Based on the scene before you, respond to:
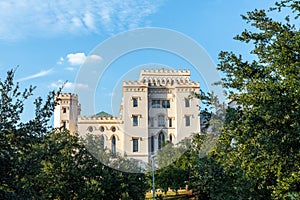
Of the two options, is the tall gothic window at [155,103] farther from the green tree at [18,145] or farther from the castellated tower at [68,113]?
the green tree at [18,145]

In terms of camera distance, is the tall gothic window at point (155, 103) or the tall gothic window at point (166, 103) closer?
the tall gothic window at point (166, 103)

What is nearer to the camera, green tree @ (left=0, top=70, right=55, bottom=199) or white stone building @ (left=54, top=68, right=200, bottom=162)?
green tree @ (left=0, top=70, right=55, bottom=199)

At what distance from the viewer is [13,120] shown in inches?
224

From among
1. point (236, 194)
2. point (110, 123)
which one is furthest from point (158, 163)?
point (236, 194)

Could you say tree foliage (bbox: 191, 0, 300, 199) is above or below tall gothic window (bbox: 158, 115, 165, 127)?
below

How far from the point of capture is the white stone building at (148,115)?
4550 centimetres

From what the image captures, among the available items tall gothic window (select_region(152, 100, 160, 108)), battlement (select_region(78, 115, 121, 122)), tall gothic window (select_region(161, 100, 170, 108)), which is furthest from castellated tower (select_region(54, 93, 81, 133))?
tall gothic window (select_region(161, 100, 170, 108))

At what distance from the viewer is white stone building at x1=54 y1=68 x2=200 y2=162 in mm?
45500

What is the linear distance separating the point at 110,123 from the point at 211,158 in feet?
120

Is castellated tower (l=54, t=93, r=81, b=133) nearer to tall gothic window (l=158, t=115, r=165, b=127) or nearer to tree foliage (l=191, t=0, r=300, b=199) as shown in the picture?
tall gothic window (l=158, t=115, r=165, b=127)

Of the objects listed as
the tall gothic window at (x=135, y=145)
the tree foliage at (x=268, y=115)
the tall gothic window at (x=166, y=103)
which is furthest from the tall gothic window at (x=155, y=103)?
the tree foliage at (x=268, y=115)

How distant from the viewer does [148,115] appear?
51.2 m

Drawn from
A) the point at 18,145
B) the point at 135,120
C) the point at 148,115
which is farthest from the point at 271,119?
the point at 148,115

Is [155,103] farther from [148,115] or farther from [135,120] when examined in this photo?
[135,120]
